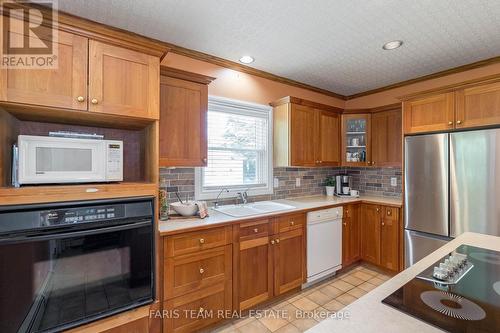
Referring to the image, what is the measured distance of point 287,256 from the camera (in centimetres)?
256

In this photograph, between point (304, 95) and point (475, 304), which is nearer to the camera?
point (475, 304)

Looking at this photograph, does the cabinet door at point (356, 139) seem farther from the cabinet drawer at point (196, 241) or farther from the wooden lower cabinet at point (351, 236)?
the cabinet drawer at point (196, 241)

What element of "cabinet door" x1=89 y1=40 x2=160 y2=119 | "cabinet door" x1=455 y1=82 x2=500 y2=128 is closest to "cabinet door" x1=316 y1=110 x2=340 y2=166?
"cabinet door" x1=455 y1=82 x2=500 y2=128

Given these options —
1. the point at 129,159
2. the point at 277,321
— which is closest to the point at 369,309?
the point at 277,321

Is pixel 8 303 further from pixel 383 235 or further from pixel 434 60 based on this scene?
pixel 434 60

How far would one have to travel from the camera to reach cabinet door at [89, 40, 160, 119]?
5.14ft

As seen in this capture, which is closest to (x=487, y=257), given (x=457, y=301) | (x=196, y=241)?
(x=457, y=301)

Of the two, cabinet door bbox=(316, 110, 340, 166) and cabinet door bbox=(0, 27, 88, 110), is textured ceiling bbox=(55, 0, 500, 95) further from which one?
cabinet door bbox=(316, 110, 340, 166)

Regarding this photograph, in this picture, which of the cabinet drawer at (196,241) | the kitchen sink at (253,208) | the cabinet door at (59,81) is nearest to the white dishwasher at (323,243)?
the kitchen sink at (253,208)

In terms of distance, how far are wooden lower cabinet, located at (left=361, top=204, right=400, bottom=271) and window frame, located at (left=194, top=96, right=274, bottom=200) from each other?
1375mm

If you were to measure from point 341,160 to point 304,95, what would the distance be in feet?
3.70

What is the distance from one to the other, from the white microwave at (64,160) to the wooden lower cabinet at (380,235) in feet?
10.0

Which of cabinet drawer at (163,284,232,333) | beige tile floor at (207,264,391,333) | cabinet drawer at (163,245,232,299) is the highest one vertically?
cabinet drawer at (163,245,232,299)

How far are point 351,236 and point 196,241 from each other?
2.25 m
